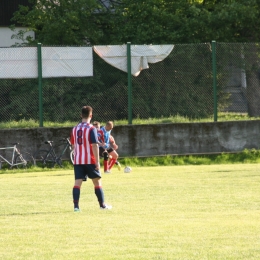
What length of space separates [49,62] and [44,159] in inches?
103

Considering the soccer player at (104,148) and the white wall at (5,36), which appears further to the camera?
the white wall at (5,36)

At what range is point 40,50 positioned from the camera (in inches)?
899

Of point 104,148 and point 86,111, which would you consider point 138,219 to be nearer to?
point 86,111

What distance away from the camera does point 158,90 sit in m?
23.8

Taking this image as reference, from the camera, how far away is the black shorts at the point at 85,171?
1288cm

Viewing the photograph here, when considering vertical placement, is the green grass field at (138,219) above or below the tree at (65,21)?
below

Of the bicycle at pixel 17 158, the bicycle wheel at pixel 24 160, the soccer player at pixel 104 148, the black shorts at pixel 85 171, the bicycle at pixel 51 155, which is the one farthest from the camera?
the bicycle at pixel 51 155

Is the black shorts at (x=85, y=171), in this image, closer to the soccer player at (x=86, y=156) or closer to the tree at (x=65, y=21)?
the soccer player at (x=86, y=156)

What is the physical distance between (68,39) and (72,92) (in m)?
6.36

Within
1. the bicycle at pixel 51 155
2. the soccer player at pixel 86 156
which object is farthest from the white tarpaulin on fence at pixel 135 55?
the soccer player at pixel 86 156

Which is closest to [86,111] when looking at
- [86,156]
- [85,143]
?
[85,143]

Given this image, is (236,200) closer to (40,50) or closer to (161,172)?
(161,172)

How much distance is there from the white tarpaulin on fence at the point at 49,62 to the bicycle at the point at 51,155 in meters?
1.86

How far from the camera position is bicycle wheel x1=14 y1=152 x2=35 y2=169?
74.0 feet
